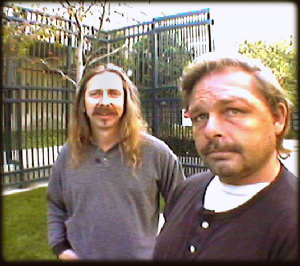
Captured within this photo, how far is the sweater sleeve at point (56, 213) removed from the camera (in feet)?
2.68

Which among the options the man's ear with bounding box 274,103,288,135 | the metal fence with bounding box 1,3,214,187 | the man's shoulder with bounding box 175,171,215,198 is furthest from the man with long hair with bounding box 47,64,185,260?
the metal fence with bounding box 1,3,214,187

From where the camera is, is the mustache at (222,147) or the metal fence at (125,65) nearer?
the mustache at (222,147)

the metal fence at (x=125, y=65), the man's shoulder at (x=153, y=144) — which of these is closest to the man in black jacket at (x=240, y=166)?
the man's shoulder at (x=153, y=144)

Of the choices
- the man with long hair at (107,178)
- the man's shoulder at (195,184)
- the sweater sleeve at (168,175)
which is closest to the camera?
the man's shoulder at (195,184)

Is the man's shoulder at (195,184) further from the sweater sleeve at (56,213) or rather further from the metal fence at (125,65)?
the metal fence at (125,65)

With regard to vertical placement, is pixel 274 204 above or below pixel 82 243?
above

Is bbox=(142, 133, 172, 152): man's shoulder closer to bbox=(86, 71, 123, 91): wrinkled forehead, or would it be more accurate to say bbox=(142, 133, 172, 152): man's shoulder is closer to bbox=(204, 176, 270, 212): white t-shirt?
bbox=(86, 71, 123, 91): wrinkled forehead

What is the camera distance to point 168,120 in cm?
280

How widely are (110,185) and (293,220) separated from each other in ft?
1.39

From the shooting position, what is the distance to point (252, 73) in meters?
0.46

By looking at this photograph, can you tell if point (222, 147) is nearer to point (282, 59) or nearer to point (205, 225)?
point (205, 225)

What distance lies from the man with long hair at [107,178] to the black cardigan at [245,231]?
179 millimetres

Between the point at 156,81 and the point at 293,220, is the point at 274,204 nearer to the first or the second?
the point at 293,220

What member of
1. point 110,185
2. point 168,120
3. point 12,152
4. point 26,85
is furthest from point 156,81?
point 110,185
